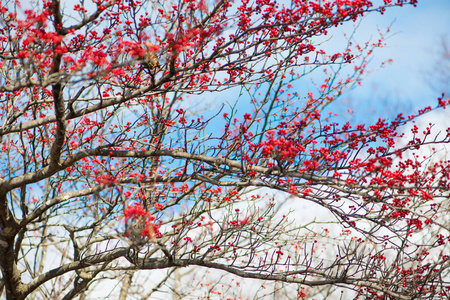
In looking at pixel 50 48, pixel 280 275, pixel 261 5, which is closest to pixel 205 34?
pixel 261 5

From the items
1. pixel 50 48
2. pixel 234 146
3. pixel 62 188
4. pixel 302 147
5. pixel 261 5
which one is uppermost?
pixel 62 188

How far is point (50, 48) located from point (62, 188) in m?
5.09

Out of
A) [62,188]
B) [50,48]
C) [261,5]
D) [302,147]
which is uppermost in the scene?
[62,188]

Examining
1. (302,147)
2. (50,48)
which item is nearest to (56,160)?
(50,48)

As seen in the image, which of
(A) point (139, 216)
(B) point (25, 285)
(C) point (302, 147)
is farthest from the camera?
(B) point (25, 285)

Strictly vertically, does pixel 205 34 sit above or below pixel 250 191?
below

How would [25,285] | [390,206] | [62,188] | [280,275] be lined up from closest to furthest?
[390,206] < [280,275] < [25,285] < [62,188]

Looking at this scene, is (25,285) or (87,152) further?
(25,285)

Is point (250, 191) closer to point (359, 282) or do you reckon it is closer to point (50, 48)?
point (359, 282)

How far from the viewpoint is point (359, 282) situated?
5203 millimetres

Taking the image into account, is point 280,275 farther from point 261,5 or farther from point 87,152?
point 261,5

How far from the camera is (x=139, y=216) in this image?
379 centimetres

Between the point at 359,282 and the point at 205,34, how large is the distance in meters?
3.71

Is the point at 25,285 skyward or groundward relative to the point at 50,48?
groundward
